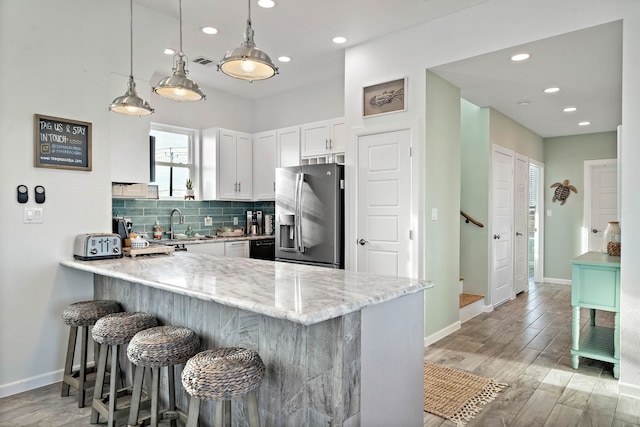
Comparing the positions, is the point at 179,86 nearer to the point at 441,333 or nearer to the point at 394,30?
the point at 394,30

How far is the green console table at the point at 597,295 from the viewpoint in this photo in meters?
3.02

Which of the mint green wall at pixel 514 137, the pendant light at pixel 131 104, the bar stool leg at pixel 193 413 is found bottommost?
the bar stool leg at pixel 193 413

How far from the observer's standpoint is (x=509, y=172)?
5.65 metres

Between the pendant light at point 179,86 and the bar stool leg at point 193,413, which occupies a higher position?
the pendant light at point 179,86

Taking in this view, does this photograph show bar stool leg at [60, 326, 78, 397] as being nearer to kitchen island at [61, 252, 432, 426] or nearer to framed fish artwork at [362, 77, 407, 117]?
kitchen island at [61, 252, 432, 426]

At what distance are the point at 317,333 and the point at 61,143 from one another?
2.53 m

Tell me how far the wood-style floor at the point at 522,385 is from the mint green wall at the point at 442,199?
1.12 feet

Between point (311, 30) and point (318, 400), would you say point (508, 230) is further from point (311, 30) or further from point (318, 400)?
point (318, 400)

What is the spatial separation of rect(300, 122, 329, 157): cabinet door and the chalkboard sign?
2.58 m

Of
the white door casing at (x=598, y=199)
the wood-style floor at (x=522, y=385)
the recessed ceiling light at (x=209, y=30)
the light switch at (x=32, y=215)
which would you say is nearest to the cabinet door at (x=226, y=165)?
the recessed ceiling light at (x=209, y=30)

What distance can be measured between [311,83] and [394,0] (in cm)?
237

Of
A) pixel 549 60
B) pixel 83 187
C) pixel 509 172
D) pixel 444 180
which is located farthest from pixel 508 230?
pixel 83 187

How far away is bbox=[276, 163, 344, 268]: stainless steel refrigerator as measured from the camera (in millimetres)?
4172

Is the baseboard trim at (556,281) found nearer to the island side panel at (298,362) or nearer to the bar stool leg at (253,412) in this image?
the island side panel at (298,362)
